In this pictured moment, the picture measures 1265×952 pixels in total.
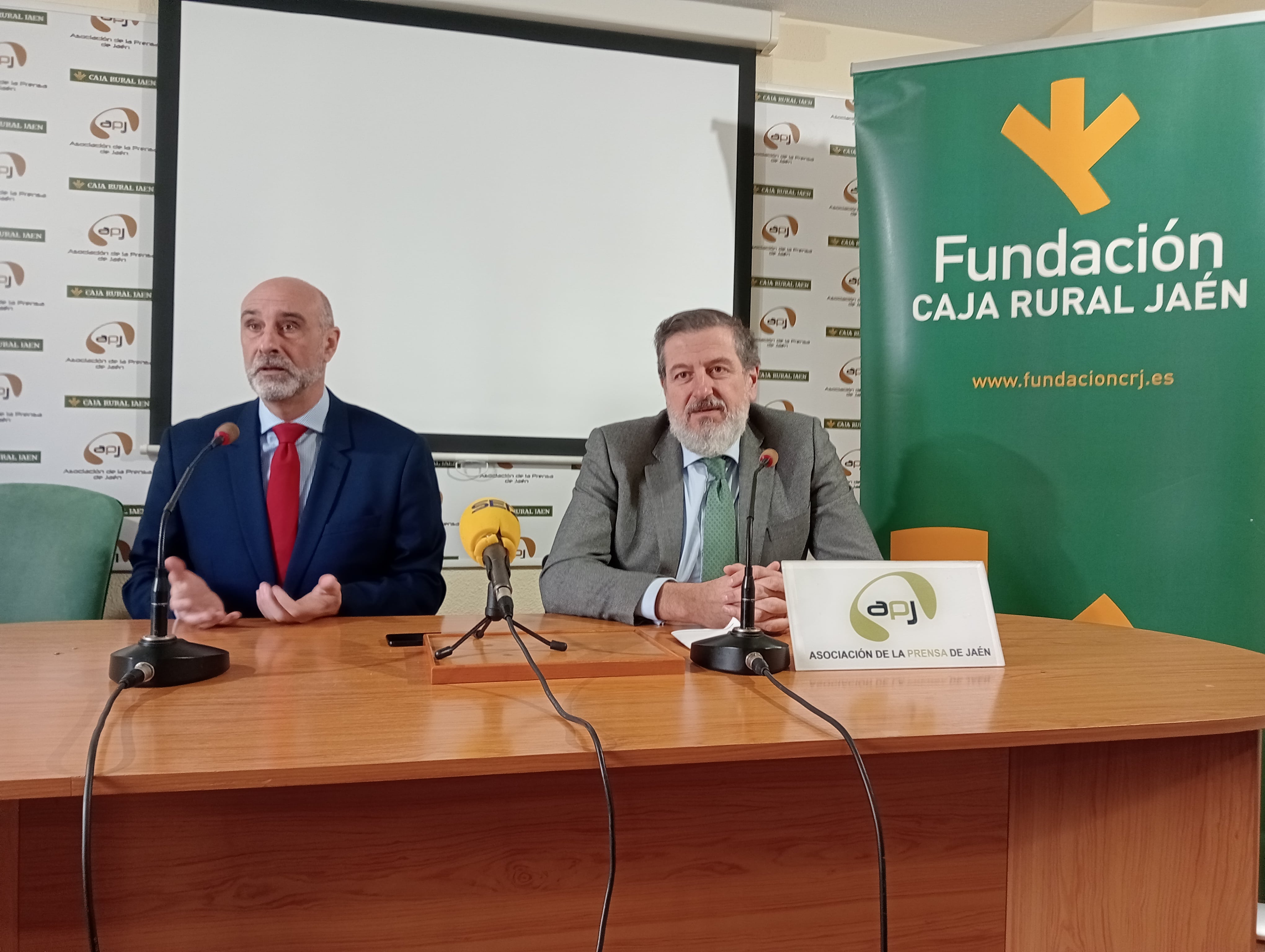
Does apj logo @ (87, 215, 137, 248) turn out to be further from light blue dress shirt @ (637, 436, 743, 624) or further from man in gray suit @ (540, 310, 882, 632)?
light blue dress shirt @ (637, 436, 743, 624)

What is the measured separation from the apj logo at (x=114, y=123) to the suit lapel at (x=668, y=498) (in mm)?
2011

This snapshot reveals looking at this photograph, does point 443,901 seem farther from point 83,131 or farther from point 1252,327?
point 83,131

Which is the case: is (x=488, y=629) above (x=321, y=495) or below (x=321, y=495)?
below

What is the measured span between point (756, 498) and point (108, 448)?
6.80 feet

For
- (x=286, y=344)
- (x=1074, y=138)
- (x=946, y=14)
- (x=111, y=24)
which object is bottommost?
(x=286, y=344)

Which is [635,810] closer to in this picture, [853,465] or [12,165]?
[853,465]

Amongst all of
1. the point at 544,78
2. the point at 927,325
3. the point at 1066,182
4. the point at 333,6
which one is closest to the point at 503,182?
the point at 544,78

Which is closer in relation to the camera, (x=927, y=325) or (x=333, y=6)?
(x=927, y=325)

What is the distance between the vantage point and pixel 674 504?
2.07 m

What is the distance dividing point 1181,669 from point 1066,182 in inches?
54.9

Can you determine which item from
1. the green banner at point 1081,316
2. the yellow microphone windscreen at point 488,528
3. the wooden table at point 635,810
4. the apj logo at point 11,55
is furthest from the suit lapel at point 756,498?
the apj logo at point 11,55

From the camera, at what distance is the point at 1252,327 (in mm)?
2121

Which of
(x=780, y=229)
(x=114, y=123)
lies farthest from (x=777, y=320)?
(x=114, y=123)

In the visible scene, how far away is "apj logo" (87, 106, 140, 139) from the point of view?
109 inches
